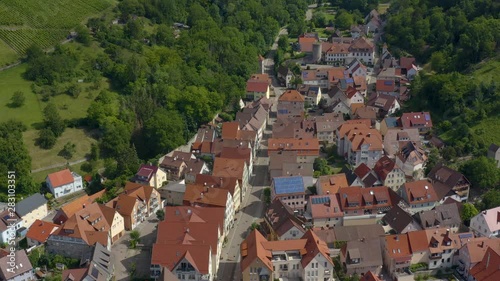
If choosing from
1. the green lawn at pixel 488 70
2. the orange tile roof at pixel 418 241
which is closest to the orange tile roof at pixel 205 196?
the orange tile roof at pixel 418 241

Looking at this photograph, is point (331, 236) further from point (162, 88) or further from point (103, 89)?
point (103, 89)

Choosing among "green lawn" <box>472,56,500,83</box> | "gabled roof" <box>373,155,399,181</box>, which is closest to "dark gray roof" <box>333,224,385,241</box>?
"gabled roof" <box>373,155,399,181</box>

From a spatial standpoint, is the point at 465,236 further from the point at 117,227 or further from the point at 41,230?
→ the point at 41,230

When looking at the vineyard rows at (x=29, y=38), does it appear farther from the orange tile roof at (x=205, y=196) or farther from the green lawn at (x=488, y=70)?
the green lawn at (x=488, y=70)

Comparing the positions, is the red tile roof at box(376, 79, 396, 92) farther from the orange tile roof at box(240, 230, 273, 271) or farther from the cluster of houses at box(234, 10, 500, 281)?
the orange tile roof at box(240, 230, 273, 271)

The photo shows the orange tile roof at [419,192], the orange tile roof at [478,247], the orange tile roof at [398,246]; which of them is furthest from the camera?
the orange tile roof at [419,192]

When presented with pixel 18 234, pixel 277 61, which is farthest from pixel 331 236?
pixel 277 61
